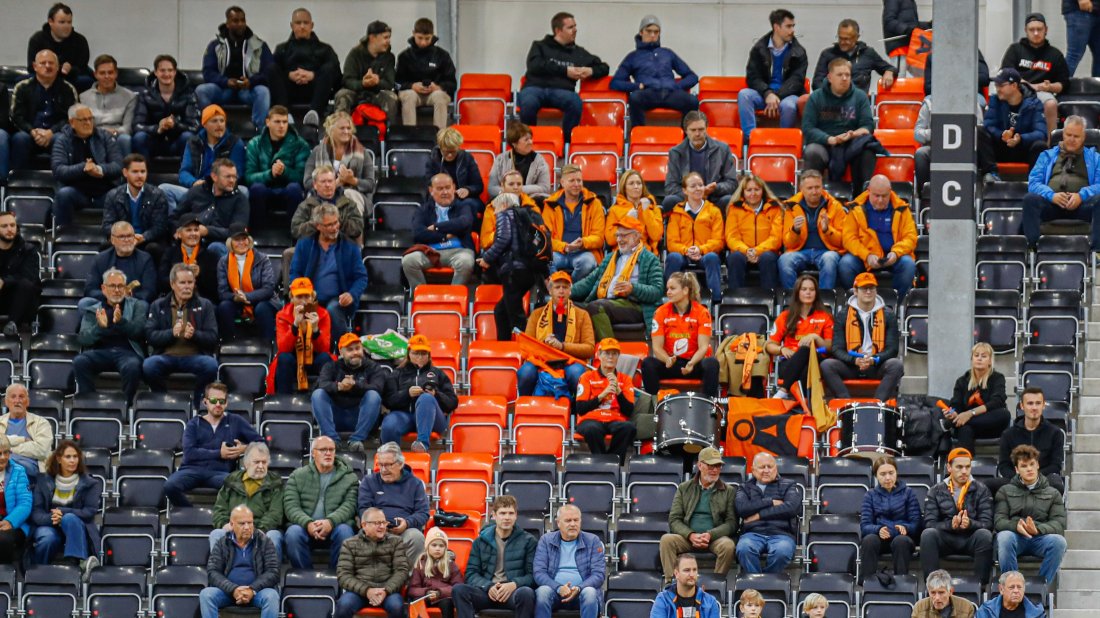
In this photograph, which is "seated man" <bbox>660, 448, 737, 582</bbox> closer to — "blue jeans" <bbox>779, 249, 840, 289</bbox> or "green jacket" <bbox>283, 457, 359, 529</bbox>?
"green jacket" <bbox>283, 457, 359, 529</bbox>

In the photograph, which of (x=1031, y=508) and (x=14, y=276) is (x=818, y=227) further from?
(x=14, y=276)

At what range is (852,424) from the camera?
1638 cm

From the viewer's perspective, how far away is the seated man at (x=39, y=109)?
19.6m

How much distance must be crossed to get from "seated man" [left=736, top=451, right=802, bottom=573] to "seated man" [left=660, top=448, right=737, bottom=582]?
9 centimetres

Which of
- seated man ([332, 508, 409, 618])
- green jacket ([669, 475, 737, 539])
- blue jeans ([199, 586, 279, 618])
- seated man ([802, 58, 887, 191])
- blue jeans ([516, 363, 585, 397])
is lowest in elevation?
blue jeans ([199, 586, 279, 618])

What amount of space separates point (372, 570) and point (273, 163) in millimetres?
4824

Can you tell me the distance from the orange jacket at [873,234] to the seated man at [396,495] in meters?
4.35

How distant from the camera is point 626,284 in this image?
1762 centimetres

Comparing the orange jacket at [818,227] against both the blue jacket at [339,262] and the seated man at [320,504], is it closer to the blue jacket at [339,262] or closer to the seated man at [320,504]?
the blue jacket at [339,262]

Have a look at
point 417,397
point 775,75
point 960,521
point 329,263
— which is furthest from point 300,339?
point 775,75

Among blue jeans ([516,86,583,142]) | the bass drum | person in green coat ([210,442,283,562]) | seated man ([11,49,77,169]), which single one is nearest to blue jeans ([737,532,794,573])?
the bass drum

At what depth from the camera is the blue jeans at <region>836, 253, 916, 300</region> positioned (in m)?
17.8

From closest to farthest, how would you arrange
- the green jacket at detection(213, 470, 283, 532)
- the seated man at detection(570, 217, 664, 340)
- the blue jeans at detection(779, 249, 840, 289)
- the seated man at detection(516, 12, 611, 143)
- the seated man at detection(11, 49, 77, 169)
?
the green jacket at detection(213, 470, 283, 532) < the seated man at detection(570, 217, 664, 340) < the blue jeans at detection(779, 249, 840, 289) < the seated man at detection(11, 49, 77, 169) < the seated man at detection(516, 12, 611, 143)

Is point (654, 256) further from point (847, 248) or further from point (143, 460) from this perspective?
point (143, 460)
